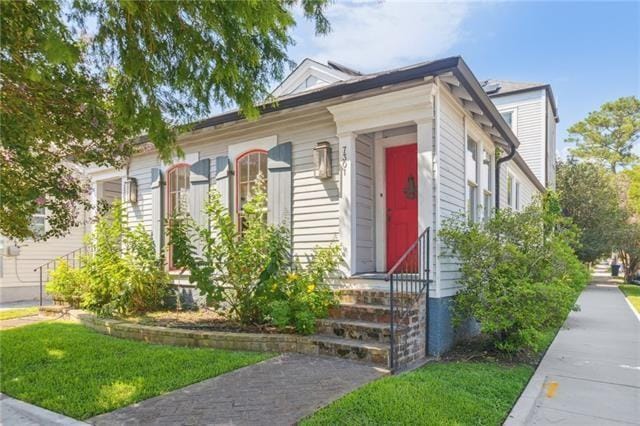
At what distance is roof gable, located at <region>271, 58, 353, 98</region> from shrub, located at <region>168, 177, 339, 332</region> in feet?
9.90

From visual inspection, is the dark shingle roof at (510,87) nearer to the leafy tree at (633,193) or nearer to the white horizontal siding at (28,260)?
the leafy tree at (633,193)

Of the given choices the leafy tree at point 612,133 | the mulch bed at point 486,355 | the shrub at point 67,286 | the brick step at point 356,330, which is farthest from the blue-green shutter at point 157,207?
the leafy tree at point 612,133

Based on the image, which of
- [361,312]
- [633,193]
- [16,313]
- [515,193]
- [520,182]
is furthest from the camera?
[633,193]

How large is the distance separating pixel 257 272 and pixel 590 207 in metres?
17.3

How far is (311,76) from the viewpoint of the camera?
8.42 m

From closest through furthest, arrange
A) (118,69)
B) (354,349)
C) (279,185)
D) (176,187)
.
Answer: (118,69)
(354,349)
(279,185)
(176,187)

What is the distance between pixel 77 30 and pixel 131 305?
16.2 ft

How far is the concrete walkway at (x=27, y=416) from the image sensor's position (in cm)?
312

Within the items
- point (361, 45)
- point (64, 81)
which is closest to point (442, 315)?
point (361, 45)

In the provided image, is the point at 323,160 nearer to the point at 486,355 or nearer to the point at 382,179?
the point at 382,179

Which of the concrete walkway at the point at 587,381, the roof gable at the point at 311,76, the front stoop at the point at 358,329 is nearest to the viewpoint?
the concrete walkway at the point at 587,381

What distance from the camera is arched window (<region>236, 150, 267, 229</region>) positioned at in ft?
23.3

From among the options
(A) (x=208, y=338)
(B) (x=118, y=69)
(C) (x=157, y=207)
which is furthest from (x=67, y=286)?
(B) (x=118, y=69)

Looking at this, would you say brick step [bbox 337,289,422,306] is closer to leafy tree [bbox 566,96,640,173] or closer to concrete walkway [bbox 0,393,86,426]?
concrete walkway [bbox 0,393,86,426]
